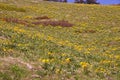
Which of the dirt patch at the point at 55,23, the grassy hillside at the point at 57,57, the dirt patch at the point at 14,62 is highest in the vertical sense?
the dirt patch at the point at 14,62

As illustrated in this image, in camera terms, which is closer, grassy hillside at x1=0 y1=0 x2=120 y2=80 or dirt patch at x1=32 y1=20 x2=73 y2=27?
grassy hillside at x1=0 y1=0 x2=120 y2=80

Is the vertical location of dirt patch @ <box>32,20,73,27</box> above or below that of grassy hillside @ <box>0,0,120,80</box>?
below

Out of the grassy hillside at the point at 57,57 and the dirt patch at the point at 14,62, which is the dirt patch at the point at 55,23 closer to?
the grassy hillside at the point at 57,57

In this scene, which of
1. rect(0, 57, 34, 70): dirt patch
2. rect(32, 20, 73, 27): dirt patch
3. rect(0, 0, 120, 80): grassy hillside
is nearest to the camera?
rect(0, 0, 120, 80): grassy hillside

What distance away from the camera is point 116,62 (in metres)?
19.7

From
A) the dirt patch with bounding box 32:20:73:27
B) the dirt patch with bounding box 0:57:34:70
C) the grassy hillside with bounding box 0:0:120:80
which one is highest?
the dirt patch with bounding box 0:57:34:70

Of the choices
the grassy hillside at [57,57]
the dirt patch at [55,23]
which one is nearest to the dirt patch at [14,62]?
the grassy hillside at [57,57]

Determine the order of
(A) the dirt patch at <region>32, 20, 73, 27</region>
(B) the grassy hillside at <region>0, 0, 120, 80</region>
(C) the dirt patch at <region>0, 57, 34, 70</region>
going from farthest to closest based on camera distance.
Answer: (A) the dirt patch at <region>32, 20, 73, 27</region>, (C) the dirt patch at <region>0, 57, 34, 70</region>, (B) the grassy hillside at <region>0, 0, 120, 80</region>

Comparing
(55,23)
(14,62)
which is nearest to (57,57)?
(14,62)

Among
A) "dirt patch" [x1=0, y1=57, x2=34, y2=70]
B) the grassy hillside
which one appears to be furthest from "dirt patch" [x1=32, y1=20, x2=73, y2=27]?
"dirt patch" [x1=0, y1=57, x2=34, y2=70]

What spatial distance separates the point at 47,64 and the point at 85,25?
25724 millimetres

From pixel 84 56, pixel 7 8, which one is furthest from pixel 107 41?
pixel 7 8

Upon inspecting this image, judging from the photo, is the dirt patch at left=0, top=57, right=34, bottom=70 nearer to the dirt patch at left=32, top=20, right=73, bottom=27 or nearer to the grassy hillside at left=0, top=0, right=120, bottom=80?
the grassy hillside at left=0, top=0, right=120, bottom=80

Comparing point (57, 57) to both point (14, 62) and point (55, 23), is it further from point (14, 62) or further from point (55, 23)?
point (55, 23)
